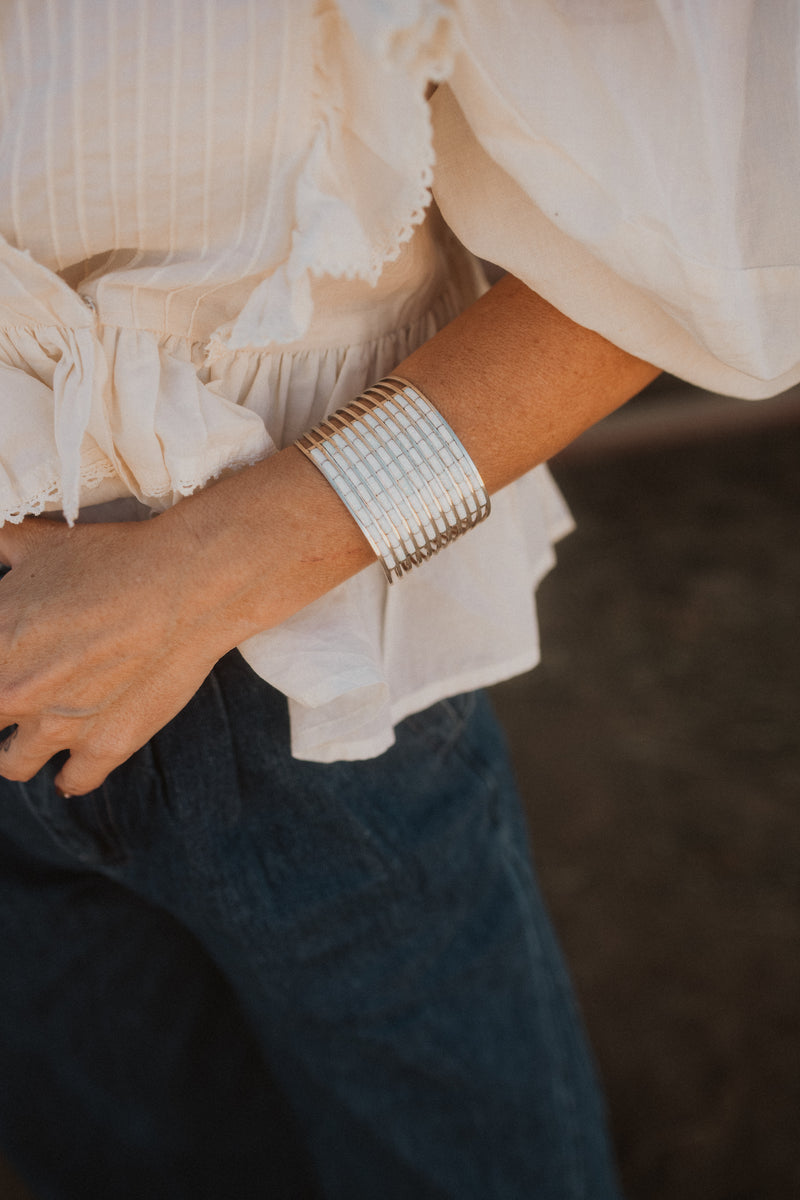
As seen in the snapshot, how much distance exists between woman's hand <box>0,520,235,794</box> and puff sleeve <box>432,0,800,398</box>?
1.03ft

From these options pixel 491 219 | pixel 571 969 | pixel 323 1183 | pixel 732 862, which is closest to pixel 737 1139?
pixel 571 969

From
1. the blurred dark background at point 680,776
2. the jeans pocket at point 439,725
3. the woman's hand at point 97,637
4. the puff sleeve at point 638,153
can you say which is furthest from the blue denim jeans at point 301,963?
the blurred dark background at point 680,776

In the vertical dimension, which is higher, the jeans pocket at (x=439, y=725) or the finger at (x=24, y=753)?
the finger at (x=24, y=753)

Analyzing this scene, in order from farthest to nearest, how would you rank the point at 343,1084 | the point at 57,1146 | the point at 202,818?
the point at 57,1146 → the point at 343,1084 → the point at 202,818

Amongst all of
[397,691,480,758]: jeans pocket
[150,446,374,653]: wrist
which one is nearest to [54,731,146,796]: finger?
[150,446,374,653]: wrist

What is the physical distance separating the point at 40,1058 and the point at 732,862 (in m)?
1.31

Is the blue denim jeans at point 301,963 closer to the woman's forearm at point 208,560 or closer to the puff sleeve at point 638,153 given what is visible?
the woman's forearm at point 208,560

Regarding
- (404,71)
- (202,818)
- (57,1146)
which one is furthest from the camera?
(57,1146)

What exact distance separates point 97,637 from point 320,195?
1.02ft

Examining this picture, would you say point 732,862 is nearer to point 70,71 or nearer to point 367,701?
point 367,701

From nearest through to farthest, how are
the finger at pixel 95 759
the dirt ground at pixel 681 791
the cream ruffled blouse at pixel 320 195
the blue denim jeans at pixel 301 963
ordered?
the cream ruffled blouse at pixel 320 195, the finger at pixel 95 759, the blue denim jeans at pixel 301 963, the dirt ground at pixel 681 791

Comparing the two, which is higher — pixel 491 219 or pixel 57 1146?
pixel 491 219

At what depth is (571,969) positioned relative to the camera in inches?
65.7

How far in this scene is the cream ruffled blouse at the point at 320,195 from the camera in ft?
1.66
